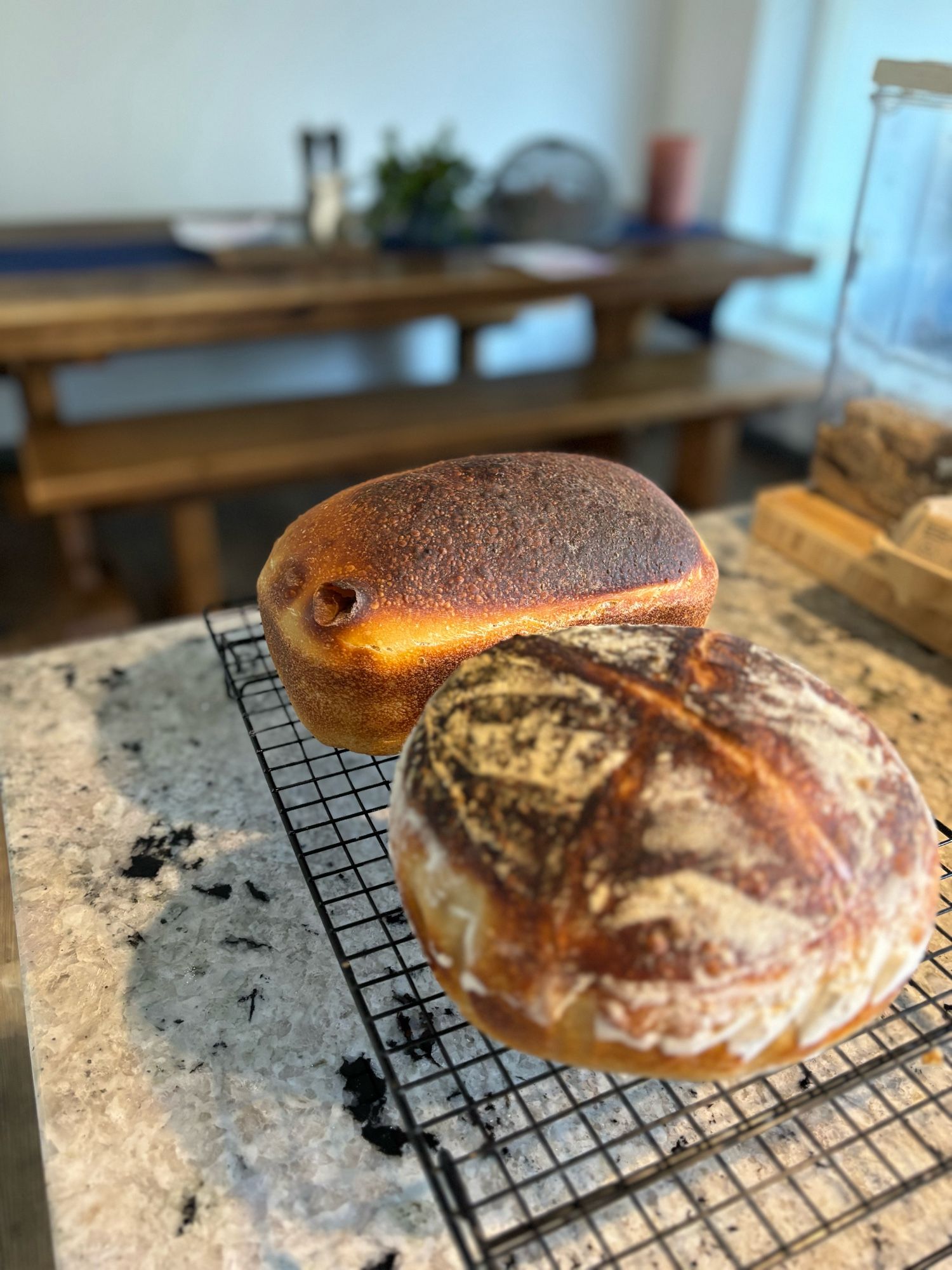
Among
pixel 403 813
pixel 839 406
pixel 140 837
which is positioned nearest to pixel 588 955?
pixel 403 813

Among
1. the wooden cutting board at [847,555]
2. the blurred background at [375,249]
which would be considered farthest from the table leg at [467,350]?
the wooden cutting board at [847,555]

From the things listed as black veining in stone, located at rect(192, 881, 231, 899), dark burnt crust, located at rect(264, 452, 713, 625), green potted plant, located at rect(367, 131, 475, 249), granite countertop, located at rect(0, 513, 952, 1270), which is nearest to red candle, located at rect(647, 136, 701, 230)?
green potted plant, located at rect(367, 131, 475, 249)

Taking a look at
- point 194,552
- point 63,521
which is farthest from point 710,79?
point 63,521

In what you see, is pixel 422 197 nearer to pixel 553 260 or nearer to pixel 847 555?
pixel 553 260

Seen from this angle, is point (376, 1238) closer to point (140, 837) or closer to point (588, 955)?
point (588, 955)

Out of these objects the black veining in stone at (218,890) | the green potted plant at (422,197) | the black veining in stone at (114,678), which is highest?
the green potted plant at (422,197)

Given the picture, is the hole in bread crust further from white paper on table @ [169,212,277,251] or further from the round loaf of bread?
white paper on table @ [169,212,277,251]

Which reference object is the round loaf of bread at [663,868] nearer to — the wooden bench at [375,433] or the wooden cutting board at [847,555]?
the wooden cutting board at [847,555]
